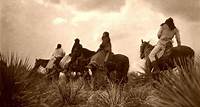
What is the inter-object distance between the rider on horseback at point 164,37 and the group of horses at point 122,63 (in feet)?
0.67

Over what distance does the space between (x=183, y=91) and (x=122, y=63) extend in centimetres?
1098

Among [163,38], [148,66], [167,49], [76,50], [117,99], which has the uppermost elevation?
[76,50]

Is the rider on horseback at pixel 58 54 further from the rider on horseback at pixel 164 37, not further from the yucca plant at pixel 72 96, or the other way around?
the rider on horseback at pixel 164 37

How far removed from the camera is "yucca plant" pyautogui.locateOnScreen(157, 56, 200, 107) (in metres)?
5.58

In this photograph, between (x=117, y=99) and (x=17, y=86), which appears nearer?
(x=17, y=86)

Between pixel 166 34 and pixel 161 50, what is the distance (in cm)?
54

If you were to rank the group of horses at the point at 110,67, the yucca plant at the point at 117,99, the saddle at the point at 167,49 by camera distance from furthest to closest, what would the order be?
the group of horses at the point at 110,67 → the saddle at the point at 167,49 → the yucca plant at the point at 117,99

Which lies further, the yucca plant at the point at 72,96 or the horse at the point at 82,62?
the horse at the point at 82,62

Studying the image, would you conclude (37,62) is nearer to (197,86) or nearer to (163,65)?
(163,65)

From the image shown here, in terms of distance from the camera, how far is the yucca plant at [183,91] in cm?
558

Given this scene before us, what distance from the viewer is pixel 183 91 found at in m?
5.79

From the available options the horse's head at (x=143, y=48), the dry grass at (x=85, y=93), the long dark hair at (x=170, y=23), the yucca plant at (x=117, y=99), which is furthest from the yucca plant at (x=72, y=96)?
Result: the long dark hair at (x=170, y=23)

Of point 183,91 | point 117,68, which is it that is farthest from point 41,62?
point 183,91

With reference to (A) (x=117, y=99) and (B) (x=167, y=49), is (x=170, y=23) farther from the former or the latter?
(A) (x=117, y=99)
